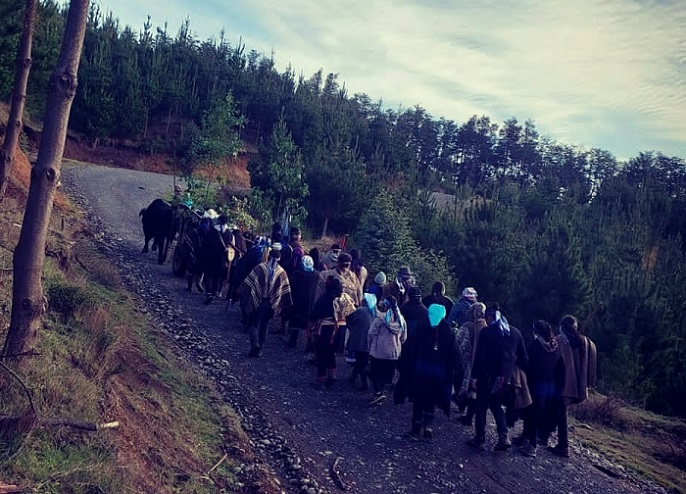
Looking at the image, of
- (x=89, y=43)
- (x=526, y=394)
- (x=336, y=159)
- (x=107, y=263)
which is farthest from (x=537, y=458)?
(x=89, y=43)

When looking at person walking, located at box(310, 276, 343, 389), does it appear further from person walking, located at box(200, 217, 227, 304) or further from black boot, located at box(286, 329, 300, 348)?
person walking, located at box(200, 217, 227, 304)

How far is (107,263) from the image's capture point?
1320 centimetres

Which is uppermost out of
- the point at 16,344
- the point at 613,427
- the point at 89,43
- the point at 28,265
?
the point at 89,43

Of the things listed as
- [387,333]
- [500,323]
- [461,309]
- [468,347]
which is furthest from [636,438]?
[387,333]

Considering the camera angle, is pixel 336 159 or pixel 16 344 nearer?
pixel 16 344

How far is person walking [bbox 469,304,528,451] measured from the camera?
25.8 ft

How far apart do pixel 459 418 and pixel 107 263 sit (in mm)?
8649

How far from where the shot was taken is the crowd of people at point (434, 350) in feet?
26.0

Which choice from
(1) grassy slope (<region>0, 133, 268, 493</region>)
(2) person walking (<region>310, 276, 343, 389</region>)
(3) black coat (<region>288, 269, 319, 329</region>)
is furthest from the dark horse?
(2) person walking (<region>310, 276, 343, 389</region>)

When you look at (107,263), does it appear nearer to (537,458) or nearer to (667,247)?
(537,458)

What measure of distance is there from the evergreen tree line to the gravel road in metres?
8.68

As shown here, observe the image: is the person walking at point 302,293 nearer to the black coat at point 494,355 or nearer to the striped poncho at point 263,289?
the striped poncho at point 263,289

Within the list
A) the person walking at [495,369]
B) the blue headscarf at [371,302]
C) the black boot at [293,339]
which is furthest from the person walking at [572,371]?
the black boot at [293,339]

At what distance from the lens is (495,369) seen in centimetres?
787
